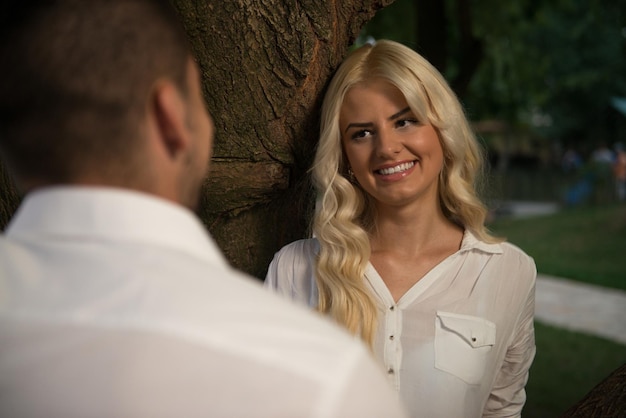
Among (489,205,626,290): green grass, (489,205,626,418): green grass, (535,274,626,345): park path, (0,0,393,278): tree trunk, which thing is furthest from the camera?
(489,205,626,290): green grass

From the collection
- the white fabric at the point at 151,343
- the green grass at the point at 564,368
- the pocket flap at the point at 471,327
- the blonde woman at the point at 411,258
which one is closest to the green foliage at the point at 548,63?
the green grass at the point at 564,368

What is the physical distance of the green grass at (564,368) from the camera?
6669mm

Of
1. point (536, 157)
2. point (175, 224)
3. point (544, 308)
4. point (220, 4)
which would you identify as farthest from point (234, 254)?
point (536, 157)

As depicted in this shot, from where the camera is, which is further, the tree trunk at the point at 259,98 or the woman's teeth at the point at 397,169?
the woman's teeth at the point at 397,169

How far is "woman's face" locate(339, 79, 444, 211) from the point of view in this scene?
277 centimetres

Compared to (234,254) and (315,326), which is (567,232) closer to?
(234,254)

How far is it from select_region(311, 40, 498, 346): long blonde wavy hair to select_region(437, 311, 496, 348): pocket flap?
0.25m

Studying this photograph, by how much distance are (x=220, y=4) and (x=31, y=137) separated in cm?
155

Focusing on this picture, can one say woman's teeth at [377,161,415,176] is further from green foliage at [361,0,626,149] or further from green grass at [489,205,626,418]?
green grass at [489,205,626,418]

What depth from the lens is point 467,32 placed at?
607 cm

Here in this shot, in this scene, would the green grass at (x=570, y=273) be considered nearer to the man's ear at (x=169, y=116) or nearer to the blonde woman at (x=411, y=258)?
the blonde woman at (x=411, y=258)

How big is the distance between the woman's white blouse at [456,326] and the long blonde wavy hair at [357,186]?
0.07m

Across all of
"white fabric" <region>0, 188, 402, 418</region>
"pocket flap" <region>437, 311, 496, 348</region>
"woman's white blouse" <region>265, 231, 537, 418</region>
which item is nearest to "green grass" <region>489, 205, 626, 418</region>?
"woman's white blouse" <region>265, 231, 537, 418</region>

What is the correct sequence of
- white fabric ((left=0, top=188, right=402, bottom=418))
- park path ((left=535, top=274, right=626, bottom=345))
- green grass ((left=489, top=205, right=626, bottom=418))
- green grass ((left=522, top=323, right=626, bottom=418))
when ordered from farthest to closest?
park path ((left=535, top=274, right=626, bottom=345)) < green grass ((left=489, top=205, right=626, bottom=418)) < green grass ((left=522, top=323, right=626, bottom=418)) < white fabric ((left=0, top=188, right=402, bottom=418))
